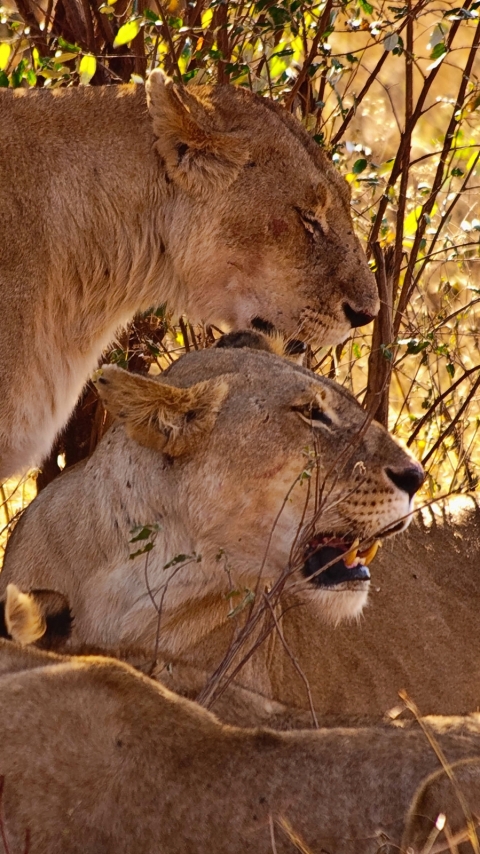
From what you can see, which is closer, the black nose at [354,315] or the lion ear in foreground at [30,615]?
the lion ear in foreground at [30,615]

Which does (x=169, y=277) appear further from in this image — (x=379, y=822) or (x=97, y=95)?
(x=379, y=822)

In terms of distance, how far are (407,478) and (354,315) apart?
0.68 m

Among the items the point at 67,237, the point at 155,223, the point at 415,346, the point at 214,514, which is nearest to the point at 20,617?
the point at 214,514

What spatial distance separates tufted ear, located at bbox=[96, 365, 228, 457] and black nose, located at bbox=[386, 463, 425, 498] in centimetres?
50

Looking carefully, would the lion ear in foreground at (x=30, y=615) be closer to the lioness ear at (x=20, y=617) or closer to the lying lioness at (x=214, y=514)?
the lioness ear at (x=20, y=617)

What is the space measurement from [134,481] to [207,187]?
92cm

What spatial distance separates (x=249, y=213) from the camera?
3559 millimetres

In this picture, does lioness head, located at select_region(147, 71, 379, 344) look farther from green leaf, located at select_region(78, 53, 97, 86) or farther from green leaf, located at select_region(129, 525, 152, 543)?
green leaf, located at select_region(129, 525, 152, 543)

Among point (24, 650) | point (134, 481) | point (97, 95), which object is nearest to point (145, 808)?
point (24, 650)

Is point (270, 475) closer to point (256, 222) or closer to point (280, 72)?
point (256, 222)

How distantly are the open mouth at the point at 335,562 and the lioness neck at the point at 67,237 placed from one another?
93 centimetres

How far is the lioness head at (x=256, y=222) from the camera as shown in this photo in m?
3.53

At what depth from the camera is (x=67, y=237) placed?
3504 mm

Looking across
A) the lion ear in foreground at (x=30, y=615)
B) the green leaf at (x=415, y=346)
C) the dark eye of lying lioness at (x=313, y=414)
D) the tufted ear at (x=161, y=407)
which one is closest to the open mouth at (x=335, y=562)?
the dark eye of lying lioness at (x=313, y=414)
